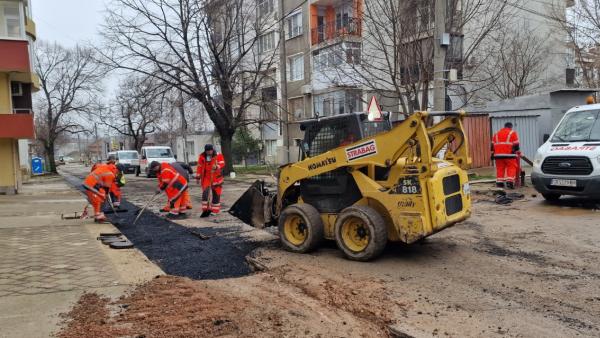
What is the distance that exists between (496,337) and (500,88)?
85.6 ft

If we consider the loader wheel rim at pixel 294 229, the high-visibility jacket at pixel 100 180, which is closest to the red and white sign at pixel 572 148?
the loader wheel rim at pixel 294 229

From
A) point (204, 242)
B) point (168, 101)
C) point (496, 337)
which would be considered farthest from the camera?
point (168, 101)

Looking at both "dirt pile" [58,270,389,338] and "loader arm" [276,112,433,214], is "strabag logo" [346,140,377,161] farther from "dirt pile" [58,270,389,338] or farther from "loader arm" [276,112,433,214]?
"dirt pile" [58,270,389,338]

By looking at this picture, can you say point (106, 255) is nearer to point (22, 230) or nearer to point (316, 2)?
point (22, 230)

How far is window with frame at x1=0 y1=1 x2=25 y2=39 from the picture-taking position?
1995 centimetres

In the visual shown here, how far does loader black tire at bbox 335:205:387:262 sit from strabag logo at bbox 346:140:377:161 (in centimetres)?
65

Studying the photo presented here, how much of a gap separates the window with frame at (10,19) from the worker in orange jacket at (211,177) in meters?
13.2

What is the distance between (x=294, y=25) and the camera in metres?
33.0

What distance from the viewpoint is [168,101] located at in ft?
81.8

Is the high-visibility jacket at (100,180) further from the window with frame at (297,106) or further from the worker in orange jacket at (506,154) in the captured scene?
the window with frame at (297,106)

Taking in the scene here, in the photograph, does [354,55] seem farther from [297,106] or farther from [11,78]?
[297,106]

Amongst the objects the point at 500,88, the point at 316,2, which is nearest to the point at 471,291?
the point at 500,88

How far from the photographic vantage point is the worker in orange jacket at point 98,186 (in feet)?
33.7

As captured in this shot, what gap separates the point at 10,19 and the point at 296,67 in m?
17.8
